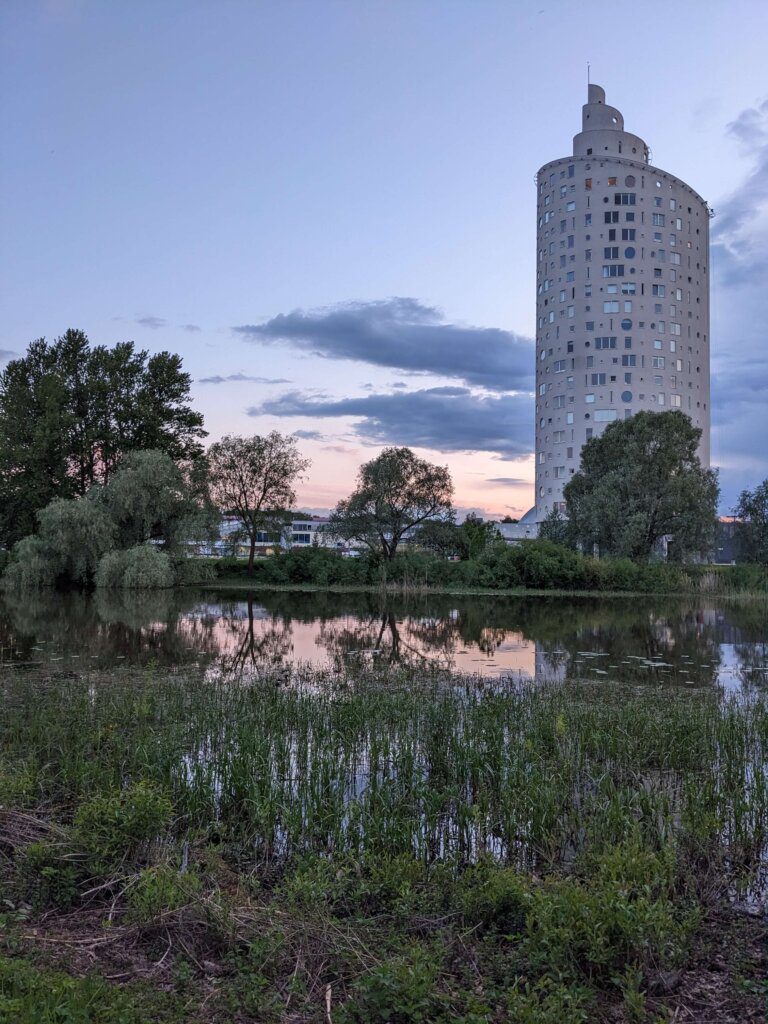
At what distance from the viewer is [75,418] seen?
58812mm

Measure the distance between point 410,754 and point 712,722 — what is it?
4.92 meters

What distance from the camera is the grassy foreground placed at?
14.9 feet

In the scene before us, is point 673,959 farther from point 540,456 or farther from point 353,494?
→ point 540,456

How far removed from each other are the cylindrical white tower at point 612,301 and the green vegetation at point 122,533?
6333cm

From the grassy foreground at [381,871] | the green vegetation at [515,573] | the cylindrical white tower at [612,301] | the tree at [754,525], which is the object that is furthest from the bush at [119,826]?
the cylindrical white tower at [612,301]

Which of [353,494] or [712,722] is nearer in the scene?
[712,722]

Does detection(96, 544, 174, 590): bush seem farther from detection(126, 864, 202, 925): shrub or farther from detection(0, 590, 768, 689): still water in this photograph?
detection(126, 864, 202, 925): shrub

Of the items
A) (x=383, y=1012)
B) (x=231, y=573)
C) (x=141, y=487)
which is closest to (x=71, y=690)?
(x=383, y=1012)

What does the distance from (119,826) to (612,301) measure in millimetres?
108750

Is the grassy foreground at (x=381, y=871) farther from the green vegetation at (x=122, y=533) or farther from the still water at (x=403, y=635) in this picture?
the green vegetation at (x=122, y=533)

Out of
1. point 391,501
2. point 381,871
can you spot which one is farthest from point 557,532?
point 381,871

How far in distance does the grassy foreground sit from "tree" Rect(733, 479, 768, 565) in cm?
6119

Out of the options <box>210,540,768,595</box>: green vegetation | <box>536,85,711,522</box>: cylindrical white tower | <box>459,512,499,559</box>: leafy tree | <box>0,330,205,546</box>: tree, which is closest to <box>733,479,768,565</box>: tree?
<box>210,540,768,595</box>: green vegetation

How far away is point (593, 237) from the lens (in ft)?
352
